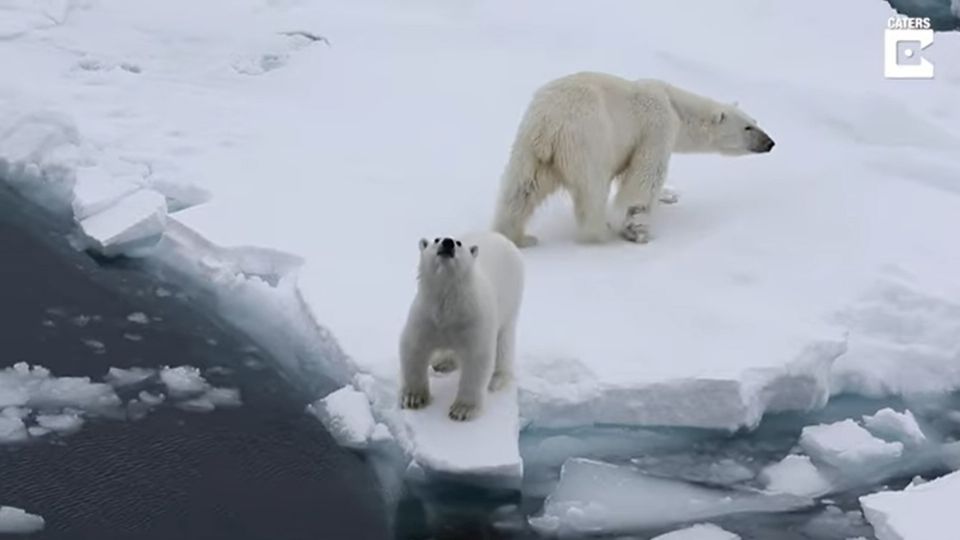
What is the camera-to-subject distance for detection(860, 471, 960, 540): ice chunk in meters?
3.72

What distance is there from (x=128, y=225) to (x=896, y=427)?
3.20 m

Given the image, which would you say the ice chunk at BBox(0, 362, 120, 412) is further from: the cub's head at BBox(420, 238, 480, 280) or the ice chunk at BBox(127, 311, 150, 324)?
the cub's head at BBox(420, 238, 480, 280)

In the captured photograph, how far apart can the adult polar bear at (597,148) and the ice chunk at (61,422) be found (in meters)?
2.02

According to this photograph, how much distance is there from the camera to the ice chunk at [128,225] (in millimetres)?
5621

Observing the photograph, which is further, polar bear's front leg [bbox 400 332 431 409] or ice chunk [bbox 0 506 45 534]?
polar bear's front leg [bbox 400 332 431 409]

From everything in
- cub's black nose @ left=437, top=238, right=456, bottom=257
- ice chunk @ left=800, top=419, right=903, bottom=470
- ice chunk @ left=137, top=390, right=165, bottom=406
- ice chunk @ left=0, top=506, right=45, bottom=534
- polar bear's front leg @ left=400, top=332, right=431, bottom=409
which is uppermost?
cub's black nose @ left=437, top=238, right=456, bottom=257

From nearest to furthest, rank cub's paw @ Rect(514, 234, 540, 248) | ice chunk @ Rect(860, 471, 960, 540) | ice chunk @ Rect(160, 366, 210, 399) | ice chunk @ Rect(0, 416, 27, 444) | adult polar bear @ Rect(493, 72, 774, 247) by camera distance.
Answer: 1. ice chunk @ Rect(860, 471, 960, 540)
2. ice chunk @ Rect(0, 416, 27, 444)
3. ice chunk @ Rect(160, 366, 210, 399)
4. adult polar bear @ Rect(493, 72, 774, 247)
5. cub's paw @ Rect(514, 234, 540, 248)

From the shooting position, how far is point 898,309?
5.17 metres

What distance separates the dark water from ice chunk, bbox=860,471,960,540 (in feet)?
4.69

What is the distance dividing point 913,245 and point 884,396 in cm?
114

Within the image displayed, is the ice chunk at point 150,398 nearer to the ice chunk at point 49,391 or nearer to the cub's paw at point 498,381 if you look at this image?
the ice chunk at point 49,391

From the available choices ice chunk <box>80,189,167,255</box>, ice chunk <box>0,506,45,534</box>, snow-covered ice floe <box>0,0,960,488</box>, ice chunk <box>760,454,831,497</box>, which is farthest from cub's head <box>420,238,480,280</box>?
ice chunk <box>80,189,167,255</box>

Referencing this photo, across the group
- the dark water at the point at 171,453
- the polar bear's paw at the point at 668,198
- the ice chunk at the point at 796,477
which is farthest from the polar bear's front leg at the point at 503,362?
the polar bear's paw at the point at 668,198

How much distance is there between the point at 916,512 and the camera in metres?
3.81
